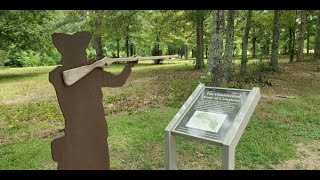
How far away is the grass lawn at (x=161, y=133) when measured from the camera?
16.7ft

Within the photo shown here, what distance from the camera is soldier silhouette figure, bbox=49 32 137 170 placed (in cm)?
337

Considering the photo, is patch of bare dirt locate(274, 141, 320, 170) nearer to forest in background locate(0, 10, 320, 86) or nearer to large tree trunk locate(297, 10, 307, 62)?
forest in background locate(0, 10, 320, 86)

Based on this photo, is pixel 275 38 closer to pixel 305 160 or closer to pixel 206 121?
pixel 305 160

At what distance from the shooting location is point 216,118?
11.9ft

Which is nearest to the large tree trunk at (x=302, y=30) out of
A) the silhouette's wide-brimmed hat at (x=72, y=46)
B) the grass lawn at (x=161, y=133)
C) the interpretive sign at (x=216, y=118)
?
the grass lawn at (x=161, y=133)

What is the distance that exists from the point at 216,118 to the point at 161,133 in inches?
111

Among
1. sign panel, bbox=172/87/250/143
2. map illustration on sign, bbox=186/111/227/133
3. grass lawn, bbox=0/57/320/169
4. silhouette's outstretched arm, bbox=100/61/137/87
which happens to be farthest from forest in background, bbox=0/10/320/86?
silhouette's outstretched arm, bbox=100/61/137/87

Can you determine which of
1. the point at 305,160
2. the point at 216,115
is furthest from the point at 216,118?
the point at 305,160

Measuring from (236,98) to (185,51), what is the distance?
1487 inches

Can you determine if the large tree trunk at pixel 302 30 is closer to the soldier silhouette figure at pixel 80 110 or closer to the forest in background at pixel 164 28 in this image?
the forest in background at pixel 164 28

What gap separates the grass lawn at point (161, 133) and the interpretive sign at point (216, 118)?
52.5 inches

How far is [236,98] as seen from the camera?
3.73m
